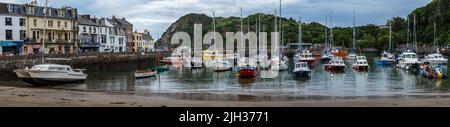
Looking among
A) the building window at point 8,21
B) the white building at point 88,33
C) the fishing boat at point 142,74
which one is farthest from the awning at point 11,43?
the fishing boat at point 142,74

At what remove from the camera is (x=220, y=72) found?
68.4m

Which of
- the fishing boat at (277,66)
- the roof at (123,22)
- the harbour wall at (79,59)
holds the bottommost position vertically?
Result: the fishing boat at (277,66)

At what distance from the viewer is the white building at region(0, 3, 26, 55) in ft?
276

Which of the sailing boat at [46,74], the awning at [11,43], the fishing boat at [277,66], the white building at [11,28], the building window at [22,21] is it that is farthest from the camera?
the building window at [22,21]

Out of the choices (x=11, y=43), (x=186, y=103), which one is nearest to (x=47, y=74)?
(x=186, y=103)

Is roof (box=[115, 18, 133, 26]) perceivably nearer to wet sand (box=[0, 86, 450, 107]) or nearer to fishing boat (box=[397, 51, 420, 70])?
fishing boat (box=[397, 51, 420, 70])

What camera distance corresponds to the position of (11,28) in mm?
85812

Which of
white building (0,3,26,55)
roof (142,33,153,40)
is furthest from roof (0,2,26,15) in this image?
roof (142,33,153,40)

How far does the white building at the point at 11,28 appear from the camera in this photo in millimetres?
84250

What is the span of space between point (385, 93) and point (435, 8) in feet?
474

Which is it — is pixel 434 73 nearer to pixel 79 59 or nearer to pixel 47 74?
pixel 47 74

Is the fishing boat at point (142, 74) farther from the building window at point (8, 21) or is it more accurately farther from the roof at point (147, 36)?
the roof at point (147, 36)

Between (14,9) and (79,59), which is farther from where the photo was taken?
(79,59)
